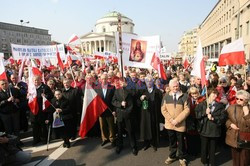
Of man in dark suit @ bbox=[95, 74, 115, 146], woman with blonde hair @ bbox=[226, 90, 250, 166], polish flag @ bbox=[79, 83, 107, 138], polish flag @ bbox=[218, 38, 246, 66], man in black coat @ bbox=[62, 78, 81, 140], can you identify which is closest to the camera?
woman with blonde hair @ bbox=[226, 90, 250, 166]

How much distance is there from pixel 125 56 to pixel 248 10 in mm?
25832

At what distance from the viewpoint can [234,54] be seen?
563 centimetres

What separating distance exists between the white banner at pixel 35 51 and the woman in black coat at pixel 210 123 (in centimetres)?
705

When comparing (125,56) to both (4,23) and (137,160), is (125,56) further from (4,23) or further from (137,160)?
(4,23)

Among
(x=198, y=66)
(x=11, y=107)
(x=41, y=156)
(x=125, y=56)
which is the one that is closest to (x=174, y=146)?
(x=198, y=66)

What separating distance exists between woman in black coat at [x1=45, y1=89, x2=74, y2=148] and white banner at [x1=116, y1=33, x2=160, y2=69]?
1.85m

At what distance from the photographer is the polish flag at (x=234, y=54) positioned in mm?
5414

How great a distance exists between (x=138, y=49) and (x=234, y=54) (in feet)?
8.23

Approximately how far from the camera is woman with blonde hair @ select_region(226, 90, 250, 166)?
3.68 metres

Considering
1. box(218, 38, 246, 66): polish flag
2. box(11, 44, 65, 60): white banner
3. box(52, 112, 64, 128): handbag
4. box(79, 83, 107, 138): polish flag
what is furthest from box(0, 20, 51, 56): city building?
box(218, 38, 246, 66): polish flag

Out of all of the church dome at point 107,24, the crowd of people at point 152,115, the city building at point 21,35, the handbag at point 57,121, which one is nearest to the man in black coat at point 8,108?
the crowd of people at point 152,115

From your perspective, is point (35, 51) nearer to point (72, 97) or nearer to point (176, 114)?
point (72, 97)

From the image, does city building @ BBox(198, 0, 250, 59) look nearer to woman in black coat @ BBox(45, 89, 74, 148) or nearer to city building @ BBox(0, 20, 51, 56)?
woman in black coat @ BBox(45, 89, 74, 148)

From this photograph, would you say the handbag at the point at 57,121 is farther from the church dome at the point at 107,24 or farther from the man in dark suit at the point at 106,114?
the church dome at the point at 107,24
